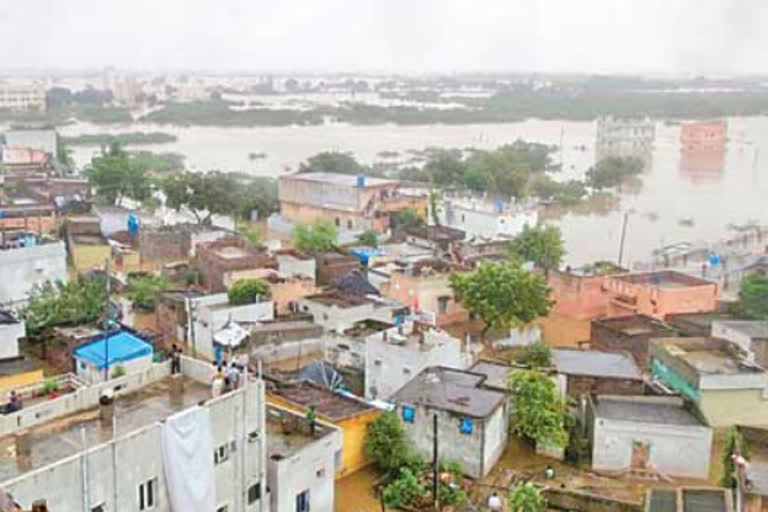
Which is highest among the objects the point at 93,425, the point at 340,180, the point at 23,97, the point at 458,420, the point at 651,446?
the point at 23,97

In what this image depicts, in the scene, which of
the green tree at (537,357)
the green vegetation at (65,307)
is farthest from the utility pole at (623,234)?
the green vegetation at (65,307)

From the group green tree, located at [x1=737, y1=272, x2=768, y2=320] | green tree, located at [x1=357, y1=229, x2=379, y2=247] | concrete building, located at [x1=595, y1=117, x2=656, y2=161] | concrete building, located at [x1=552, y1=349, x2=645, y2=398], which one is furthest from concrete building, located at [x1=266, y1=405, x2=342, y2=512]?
concrete building, located at [x1=595, y1=117, x2=656, y2=161]

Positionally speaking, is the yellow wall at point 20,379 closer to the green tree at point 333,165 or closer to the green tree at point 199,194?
the green tree at point 199,194

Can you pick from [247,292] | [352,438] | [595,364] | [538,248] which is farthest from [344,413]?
[538,248]

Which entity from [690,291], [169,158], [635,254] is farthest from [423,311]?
[169,158]

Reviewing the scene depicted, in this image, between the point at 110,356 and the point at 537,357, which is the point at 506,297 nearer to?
the point at 537,357

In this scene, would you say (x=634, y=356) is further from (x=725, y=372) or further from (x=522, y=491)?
(x=522, y=491)
